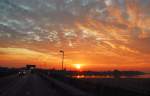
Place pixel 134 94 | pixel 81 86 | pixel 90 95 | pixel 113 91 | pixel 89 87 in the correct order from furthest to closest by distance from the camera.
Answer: pixel 81 86
pixel 89 87
pixel 90 95
pixel 113 91
pixel 134 94

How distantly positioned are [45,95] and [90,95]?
541cm

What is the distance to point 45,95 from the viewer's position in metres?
29.6

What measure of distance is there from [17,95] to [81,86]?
15.7 metres

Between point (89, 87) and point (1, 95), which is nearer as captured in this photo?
point (1, 95)

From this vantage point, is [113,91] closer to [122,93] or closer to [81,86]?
[122,93]

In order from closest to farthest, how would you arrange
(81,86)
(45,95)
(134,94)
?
(134,94), (45,95), (81,86)

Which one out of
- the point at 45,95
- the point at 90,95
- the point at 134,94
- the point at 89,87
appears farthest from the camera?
the point at 89,87

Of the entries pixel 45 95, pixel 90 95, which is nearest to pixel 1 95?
pixel 45 95

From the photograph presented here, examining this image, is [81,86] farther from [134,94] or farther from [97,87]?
[134,94]

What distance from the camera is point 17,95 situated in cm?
2912

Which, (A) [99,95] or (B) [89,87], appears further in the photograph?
(B) [89,87]

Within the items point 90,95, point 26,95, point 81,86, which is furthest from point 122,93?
point 81,86

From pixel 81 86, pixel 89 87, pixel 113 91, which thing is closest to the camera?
pixel 113 91

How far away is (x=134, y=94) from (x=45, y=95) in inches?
380
